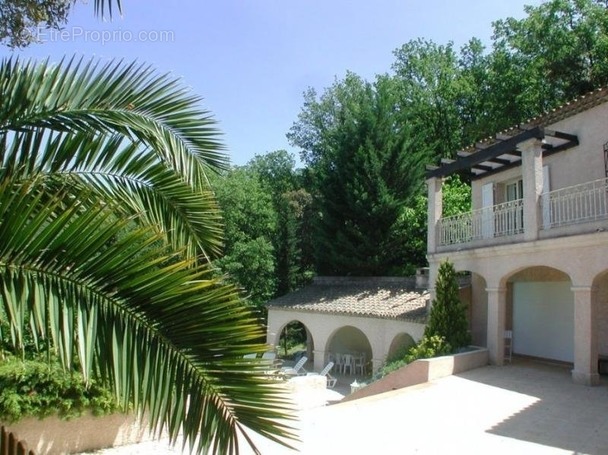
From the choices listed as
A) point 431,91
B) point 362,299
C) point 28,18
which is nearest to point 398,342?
point 362,299

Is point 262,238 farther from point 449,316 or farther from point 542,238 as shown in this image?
point 542,238

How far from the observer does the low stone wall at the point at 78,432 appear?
27.1ft

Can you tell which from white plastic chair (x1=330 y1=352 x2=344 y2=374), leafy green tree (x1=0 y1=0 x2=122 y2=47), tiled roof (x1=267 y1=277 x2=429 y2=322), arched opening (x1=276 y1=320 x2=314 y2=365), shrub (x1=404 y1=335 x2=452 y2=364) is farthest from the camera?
arched opening (x1=276 y1=320 x2=314 y2=365)

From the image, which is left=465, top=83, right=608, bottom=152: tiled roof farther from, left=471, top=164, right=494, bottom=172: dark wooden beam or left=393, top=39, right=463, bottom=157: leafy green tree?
left=393, top=39, right=463, bottom=157: leafy green tree

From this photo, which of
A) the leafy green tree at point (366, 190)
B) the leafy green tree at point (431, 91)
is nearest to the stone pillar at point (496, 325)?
the leafy green tree at point (366, 190)

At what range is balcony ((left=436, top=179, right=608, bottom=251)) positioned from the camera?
12.2 meters

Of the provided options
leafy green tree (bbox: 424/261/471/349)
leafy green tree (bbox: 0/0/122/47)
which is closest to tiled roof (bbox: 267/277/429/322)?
leafy green tree (bbox: 424/261/471/349)

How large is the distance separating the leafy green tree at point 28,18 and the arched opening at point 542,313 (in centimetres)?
1373

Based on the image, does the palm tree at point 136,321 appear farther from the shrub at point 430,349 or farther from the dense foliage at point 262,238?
the dense foliage at point 262,238

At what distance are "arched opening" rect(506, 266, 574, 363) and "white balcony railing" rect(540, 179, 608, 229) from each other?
2.78 metres

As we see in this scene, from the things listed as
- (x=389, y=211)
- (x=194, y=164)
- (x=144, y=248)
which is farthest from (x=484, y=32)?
(x=144, y=248)

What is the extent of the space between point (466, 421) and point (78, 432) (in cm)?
667

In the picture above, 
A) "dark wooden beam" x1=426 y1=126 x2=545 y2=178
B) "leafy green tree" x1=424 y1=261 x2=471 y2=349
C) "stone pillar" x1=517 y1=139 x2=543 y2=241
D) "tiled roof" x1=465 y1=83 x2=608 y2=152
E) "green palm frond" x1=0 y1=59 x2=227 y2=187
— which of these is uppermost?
"tiled roof" x1=465 y1=83 x2=608 y2=152

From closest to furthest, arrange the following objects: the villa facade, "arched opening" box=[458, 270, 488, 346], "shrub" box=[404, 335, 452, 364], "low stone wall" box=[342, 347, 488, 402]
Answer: the villa facade < "low stone wall" box=[342, 347, 488, 402] < "shrub" box=[404, 335, 452, 364] < "arched opening" box=[458, 270, 488, 346]
